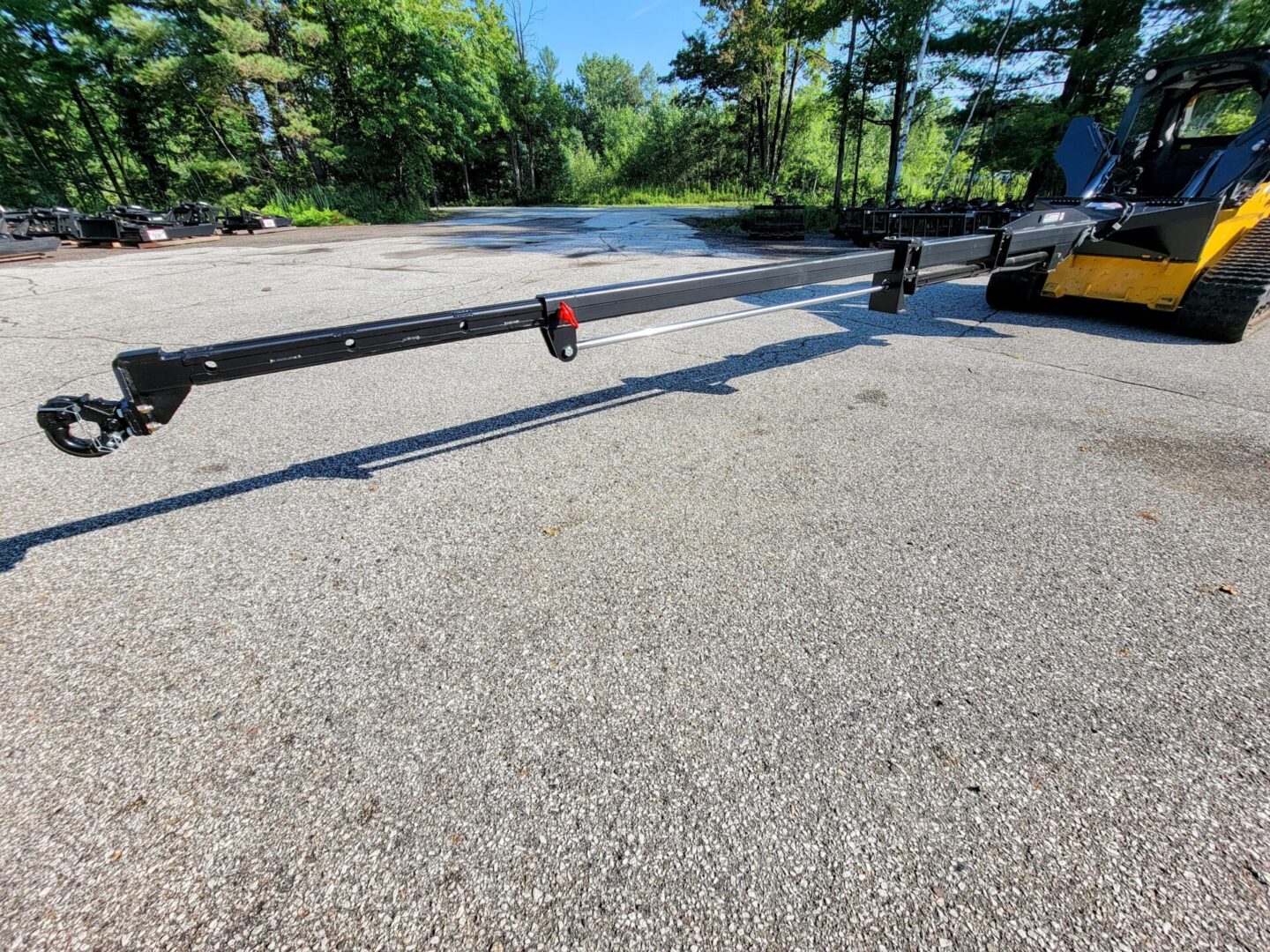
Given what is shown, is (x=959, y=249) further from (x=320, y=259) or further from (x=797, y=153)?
(x=797, y=153)

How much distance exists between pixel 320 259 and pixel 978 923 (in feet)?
45.1

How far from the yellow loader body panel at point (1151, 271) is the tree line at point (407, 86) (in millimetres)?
8970

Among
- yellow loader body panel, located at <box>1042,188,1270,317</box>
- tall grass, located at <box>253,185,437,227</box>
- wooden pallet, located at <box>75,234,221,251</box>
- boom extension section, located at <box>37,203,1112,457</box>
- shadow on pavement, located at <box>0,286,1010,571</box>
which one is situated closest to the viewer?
boom extension section, located at <box>37,203,1112,457</box>

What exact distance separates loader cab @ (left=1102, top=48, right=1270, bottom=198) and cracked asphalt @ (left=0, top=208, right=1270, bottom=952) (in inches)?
139

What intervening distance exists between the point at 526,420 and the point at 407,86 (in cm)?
3000

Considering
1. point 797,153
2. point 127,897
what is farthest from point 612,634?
point 797,153

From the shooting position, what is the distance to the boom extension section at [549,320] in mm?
1840

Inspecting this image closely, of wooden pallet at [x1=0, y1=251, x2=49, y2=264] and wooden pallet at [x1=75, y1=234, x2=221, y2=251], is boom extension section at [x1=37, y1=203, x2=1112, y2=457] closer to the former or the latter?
wooden pallet at [x1=0, y1=251, x2=49, y2=264]

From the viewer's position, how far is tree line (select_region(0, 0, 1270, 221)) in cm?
1370

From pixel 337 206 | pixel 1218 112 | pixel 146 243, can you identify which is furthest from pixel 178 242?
pixel 1218 112

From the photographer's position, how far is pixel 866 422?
3436 millimetres

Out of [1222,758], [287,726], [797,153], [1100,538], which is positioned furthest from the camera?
[797,153]

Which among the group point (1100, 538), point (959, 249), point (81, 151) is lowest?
point (1100, 538)

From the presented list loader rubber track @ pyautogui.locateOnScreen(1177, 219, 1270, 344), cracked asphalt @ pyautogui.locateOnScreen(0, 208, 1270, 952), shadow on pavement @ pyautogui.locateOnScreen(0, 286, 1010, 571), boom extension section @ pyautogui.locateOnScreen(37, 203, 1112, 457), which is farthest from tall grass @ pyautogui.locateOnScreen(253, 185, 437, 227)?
loader rubber track @ pyautogui.locateOnScreen(1177, 219, 1270, 344)
